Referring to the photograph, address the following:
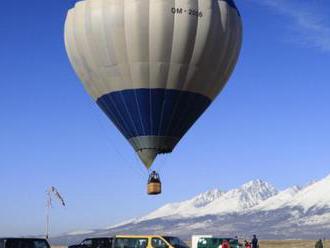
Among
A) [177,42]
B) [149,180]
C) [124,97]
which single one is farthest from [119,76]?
[149,180]

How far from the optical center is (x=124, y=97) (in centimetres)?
4678

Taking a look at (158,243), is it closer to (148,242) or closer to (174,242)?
(148,242)

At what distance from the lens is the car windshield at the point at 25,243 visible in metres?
35.4

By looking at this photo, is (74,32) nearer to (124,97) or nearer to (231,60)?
(124,97)

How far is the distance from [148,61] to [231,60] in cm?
700

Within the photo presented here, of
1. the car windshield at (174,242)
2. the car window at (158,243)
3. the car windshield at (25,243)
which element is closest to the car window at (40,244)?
the car windshield at (25,243)

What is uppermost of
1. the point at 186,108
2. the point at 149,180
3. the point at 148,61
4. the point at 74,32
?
the point at 74,32

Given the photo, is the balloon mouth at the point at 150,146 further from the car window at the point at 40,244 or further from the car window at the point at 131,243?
the car window at the point at 40,244

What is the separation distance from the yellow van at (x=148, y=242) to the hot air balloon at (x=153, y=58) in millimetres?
7194

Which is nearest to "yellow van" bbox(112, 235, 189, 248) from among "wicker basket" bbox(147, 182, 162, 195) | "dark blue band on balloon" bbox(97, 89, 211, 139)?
"wicker basket" bbox(147, 182, 162, 195)

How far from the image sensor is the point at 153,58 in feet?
149

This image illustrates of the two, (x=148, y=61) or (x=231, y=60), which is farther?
(x=231, y=60)

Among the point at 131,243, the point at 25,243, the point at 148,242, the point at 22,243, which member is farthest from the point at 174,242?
the point at 22,243

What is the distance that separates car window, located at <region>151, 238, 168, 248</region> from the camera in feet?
130
